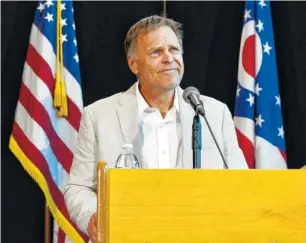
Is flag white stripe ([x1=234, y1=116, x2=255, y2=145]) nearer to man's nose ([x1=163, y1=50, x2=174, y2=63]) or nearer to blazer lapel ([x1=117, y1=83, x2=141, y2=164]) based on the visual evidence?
blazer lapel ([x1=117, y1=83, x2=141, y2=164])

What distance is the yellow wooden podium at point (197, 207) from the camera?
201cm

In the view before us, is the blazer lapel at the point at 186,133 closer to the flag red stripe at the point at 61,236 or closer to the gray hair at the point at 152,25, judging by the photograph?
the gray hair at the point at 152,25

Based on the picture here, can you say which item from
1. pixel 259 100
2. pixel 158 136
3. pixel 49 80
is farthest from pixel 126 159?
pixel 259 100

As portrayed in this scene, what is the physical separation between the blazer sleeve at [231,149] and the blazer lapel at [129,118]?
16.8 inches

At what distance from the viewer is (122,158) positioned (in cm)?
264

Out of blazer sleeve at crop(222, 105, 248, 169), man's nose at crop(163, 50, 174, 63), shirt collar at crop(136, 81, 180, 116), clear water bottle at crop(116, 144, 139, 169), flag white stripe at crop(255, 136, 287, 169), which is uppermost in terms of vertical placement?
man's nose at crop(163, 50, 174, 63)

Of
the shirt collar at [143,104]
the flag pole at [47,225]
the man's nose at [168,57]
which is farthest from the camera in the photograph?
the flag pole at [47,225]

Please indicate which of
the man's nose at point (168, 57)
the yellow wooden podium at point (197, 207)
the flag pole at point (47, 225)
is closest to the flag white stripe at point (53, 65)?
the flag pole at point (47, 225)

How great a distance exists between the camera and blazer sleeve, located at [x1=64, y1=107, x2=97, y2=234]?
9.13 feet

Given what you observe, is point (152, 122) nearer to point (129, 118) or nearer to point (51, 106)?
point (129, 118)

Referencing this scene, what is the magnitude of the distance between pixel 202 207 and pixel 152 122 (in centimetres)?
118

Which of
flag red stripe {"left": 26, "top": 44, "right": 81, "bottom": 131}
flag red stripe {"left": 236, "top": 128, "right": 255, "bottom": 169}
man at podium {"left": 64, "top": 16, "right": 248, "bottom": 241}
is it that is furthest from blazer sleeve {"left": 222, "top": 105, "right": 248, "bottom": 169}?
flag red stripe {"left": 26, "top": 44, "right": 81, "bottom": 131}

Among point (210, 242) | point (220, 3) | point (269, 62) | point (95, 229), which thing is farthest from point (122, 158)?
point (220, 3)

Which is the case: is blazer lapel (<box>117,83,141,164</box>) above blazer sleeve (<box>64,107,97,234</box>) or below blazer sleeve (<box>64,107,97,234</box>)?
above
